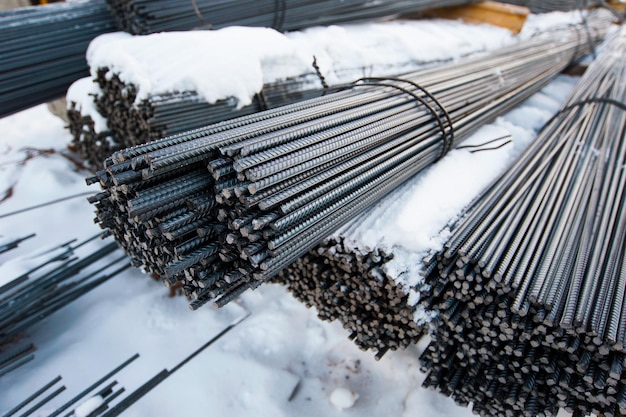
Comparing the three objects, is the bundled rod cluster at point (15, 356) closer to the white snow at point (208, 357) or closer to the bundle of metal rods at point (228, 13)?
the white snow at point (208, 357)

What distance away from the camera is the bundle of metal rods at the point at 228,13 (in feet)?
10.2

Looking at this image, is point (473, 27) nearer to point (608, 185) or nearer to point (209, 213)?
point (608, 185)

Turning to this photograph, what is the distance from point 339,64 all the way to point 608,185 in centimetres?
214

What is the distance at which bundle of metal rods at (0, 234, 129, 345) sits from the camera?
2.52 m

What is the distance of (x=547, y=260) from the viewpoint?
1888mm

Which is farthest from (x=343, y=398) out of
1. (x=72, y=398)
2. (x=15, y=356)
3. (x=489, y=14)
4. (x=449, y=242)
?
(x=489, y=14)

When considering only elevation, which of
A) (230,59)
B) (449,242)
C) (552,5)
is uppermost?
(230,59)

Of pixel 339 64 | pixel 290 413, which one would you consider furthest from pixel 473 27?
pixel 290 413

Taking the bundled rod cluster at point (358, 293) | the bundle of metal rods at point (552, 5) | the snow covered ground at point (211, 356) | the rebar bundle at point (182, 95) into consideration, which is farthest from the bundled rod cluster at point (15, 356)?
the bundle of metal rods at point (552, 5)

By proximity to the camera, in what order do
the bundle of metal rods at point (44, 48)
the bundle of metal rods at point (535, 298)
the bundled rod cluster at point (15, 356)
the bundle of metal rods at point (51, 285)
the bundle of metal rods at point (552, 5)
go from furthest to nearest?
the bundle of metal rods at point (552, 5) < the bundle of metal rods at point (44, 48) < the bundle of metal rods at point (51, 285) < the bundled rod cluster at point (15, 356) < the bundle of metal rods at point (535, 298)

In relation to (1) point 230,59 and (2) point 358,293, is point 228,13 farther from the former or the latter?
(2) point 358,293

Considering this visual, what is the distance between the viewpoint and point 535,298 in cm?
168

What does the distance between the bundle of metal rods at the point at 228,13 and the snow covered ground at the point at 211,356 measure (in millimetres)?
1835

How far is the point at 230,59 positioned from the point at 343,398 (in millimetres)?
2335
